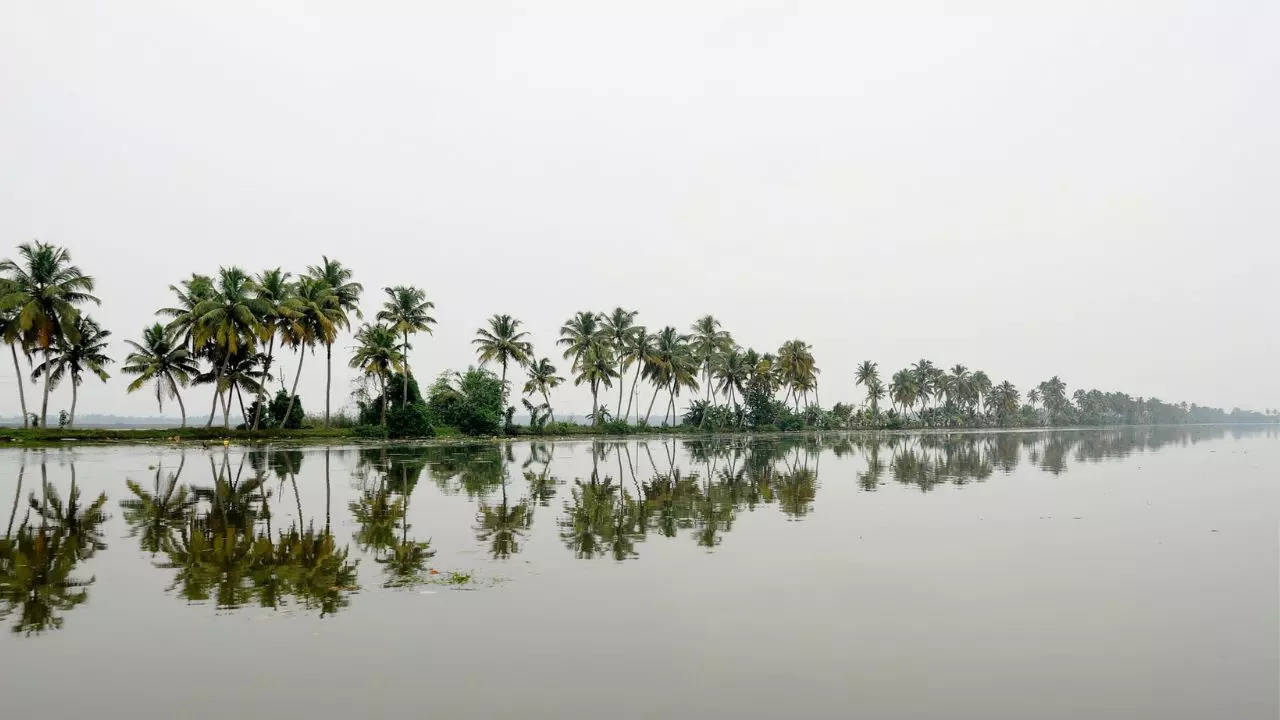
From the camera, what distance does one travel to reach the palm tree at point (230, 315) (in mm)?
54938

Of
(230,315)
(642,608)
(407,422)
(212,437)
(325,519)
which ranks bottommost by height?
(642,608)

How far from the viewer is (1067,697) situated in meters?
7.03

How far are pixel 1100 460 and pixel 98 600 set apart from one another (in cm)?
4615

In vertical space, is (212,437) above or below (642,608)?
above

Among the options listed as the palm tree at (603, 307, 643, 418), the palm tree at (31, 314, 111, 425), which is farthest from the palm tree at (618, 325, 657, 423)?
the palm tree at (31, 314, 111, 425)

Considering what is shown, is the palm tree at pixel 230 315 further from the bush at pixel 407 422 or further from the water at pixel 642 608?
the water at pixel 642 608

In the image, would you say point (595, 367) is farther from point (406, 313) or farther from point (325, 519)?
point (325, 519)

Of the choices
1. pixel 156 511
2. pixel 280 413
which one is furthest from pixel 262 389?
pixel 156 511

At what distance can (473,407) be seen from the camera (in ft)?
232

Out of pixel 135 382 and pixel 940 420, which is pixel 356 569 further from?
pixel 940 420

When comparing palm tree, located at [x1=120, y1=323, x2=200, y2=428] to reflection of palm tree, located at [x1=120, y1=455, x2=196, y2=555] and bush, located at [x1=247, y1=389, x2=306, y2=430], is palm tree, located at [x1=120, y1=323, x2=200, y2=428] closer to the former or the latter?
bush, located at [x1=247, y1=389, x2=306, y2=430]

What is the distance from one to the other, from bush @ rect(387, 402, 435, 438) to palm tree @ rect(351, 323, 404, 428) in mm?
753

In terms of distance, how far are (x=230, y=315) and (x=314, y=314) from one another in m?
6.11

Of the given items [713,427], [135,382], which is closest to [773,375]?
[713,427]
